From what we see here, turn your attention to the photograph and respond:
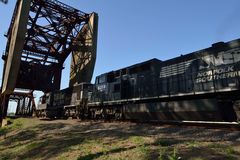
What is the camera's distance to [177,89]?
12.9 m

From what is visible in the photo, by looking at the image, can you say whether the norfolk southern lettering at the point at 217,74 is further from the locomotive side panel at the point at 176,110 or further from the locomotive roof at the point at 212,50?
the locomotive side panel at the point at 176,110

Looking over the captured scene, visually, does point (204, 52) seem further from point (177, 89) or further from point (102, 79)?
point (102, 79)

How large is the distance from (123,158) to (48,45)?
1211 inches

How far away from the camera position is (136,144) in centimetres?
733

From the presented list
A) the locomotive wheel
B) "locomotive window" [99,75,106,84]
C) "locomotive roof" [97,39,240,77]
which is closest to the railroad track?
the locomotive wheel

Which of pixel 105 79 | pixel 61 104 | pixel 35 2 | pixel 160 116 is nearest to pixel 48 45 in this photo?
pixel 35 2

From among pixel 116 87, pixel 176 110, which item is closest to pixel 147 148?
pixel 176 110

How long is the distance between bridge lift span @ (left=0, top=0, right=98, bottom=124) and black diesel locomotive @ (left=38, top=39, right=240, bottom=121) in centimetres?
1150

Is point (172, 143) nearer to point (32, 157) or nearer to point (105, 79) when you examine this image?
point (32, 157)

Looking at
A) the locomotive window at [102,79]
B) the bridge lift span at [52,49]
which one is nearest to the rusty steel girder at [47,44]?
the bridge lift span at [52,49]

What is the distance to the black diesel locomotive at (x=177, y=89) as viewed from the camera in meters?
10.4

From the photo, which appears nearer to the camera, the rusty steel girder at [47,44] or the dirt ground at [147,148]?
the dirt ground at [147,148]

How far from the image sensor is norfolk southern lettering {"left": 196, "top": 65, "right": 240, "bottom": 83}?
34.4 ft

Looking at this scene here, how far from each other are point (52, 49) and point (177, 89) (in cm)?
2755
